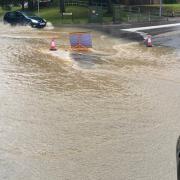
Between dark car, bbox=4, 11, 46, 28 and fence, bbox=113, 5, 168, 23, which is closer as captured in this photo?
dark car, bbox=4, 11, 46, 28

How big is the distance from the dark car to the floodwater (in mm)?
16550

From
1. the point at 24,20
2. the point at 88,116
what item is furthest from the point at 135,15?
the point at 88,116

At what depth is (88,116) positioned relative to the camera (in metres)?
13.9

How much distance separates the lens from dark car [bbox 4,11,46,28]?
4269 centimetres

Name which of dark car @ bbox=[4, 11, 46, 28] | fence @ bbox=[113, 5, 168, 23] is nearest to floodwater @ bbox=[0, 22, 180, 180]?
dark car @ bbox=[4, 11, 46, 28]

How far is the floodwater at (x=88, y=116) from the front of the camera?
9.88 metres

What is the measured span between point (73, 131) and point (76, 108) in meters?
2.48

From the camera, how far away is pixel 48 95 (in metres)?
16.5

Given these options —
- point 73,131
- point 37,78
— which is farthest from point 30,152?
point 37,78

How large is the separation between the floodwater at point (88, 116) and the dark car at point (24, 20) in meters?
16.5

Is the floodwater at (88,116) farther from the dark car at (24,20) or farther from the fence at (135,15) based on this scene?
the fence at (135,15)

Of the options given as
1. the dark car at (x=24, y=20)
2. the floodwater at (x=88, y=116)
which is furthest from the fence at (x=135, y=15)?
the floodwater at (x=88, y=116)

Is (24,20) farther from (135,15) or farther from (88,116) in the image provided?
(88,116)

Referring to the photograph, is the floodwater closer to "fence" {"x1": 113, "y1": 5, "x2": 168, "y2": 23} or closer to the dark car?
the dark car
